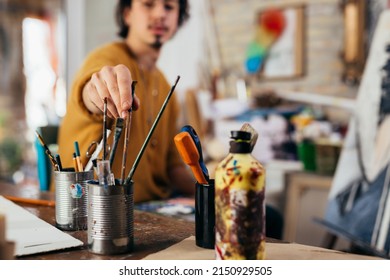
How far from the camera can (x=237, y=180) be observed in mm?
681

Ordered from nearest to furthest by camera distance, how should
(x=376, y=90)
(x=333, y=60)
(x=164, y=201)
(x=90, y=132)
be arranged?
(x=90, y=132)
(x=164, y=201)
(x=376, y=90)
(x=333, y=60)

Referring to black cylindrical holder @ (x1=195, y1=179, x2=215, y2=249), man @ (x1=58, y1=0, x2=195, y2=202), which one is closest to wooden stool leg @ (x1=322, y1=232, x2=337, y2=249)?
man @ (x1=58, y1=0, x2=195, y2=202)

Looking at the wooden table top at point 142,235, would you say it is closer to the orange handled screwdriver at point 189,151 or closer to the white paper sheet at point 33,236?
the white paper sheet at point 33,236

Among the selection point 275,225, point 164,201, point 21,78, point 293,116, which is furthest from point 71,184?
point 21,78

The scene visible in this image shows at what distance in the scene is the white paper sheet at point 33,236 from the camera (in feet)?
2.53

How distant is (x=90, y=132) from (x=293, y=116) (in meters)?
2.36

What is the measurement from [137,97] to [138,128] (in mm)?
115

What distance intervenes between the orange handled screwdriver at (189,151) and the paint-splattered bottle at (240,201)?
0.09 metres

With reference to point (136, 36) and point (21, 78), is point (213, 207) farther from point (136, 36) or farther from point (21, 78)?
point (21, 78)

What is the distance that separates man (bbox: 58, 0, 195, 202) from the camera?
37.2 inches

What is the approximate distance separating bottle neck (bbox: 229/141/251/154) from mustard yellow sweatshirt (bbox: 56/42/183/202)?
0.24 meters

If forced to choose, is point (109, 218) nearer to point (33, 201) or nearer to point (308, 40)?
point (33, 201)

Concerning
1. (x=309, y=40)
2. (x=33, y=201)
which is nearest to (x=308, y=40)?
(x=309, y=40)

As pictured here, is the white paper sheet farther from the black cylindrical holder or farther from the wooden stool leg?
the wooden stool leg
